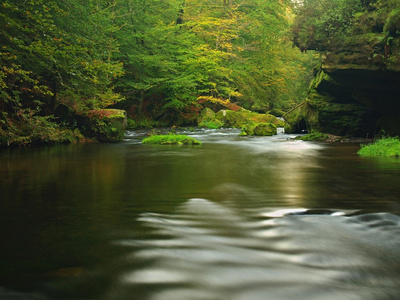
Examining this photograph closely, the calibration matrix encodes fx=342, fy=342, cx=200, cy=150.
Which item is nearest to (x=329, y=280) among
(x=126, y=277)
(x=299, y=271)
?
(x=299, y=271)

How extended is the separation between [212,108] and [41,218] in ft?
95.0

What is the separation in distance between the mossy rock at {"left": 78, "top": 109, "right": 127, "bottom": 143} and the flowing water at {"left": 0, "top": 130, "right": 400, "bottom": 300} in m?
9.46

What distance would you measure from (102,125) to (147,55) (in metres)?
10.4

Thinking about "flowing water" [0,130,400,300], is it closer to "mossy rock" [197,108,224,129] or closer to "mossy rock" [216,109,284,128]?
"mossy rock" [197,108,224,129]

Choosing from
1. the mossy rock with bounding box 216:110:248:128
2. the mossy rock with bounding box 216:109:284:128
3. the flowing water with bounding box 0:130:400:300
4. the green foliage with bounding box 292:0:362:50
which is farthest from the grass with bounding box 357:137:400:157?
the mossy rock with bounding box 216:110:248:128

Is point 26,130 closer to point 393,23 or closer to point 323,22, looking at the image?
point 323,22

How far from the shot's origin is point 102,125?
52.5 ft

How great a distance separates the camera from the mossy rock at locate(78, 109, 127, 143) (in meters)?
15.6

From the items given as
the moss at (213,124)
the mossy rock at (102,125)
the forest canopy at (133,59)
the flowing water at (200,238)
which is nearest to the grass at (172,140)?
the mossy rock at (102,125)

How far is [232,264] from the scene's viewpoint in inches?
99.7

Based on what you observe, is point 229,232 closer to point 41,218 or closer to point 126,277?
point 126,277

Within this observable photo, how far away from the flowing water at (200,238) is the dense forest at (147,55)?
594 centimetres

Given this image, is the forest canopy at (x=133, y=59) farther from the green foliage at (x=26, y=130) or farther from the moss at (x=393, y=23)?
the moss at (x=393, y=23)

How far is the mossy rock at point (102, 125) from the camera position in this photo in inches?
615
